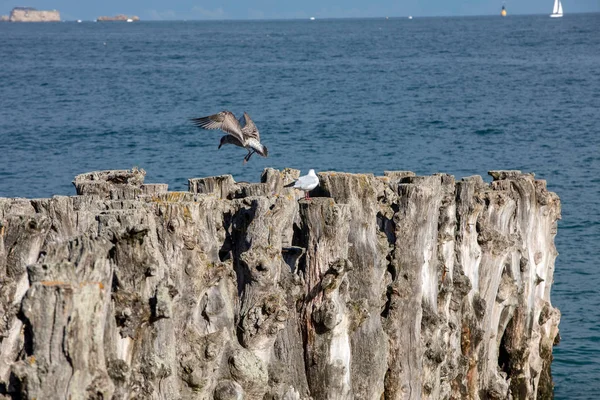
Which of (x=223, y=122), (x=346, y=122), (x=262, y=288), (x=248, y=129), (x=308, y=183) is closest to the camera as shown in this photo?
(x=262, y=288)

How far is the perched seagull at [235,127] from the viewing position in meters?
15.0

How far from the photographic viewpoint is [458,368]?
42.2 feet

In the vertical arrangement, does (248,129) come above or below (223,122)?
below

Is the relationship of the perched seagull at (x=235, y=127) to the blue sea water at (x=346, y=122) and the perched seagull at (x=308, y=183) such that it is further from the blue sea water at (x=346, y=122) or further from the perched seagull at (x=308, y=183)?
the blue sea water at (x=346, y=122)

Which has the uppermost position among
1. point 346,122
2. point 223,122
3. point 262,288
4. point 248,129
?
point 223,122

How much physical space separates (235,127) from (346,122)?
110 ft

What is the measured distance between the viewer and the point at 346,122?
48.5 metres

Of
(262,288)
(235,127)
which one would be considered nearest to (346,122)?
(235,127)

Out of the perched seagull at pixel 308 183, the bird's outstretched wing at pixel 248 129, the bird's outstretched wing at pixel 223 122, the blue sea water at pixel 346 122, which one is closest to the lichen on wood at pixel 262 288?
the perched seagull at pixel 308 183

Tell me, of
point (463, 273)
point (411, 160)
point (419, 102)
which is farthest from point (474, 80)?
point (463, 273)

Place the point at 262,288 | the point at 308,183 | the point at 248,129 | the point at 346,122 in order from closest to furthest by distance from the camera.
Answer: the point at 262,288 → the point at 308,183 → the point at 248,129 → the point at 346,122

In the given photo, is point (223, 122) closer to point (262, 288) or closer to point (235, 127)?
point (235, 127)

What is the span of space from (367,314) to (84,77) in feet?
213

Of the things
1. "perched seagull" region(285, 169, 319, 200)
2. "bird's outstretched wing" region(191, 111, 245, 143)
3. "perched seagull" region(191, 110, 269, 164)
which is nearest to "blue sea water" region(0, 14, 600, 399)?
"perched seagull" region(191, 110, 269, 164)
